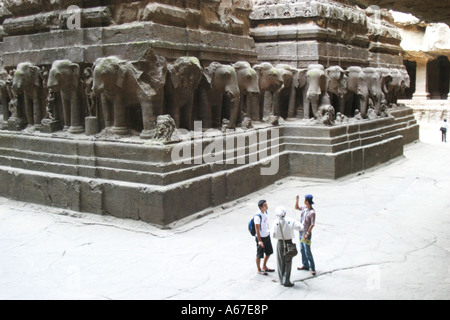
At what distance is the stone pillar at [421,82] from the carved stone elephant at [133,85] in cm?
1965

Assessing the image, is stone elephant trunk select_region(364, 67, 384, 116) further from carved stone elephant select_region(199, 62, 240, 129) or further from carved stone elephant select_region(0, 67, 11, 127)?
carved stone elephant select_region(0, 67, 11, 127)

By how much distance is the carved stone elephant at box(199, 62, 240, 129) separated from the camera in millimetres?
8258

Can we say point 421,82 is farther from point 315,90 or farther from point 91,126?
point 91,126

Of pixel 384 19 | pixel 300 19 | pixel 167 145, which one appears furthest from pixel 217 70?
pixel 384 19

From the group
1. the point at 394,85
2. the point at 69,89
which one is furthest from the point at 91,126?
the point at 394,85

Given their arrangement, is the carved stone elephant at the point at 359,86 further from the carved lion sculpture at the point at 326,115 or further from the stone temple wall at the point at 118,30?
the stone temple wall at the point at 118,30

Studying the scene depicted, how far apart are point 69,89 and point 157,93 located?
162 cm

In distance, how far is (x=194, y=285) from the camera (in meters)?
4.83

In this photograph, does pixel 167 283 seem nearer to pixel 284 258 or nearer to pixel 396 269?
pixel 284 258

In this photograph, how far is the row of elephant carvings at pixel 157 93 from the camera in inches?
281

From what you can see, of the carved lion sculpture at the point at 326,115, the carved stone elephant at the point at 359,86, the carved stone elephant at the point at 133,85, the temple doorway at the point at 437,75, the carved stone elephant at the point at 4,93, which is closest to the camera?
the carved stone elephant at the point at 133,85

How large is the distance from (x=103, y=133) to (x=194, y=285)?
10.9ft
